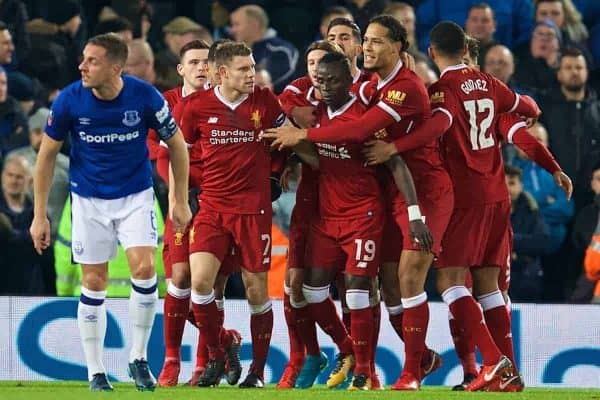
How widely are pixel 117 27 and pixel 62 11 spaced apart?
2.16ft

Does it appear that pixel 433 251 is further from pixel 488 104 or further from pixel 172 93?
pixel 172 93

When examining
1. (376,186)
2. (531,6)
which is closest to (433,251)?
(376,186)

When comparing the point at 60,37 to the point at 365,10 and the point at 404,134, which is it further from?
the point at 404,134

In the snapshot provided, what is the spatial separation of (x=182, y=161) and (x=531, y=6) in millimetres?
7779

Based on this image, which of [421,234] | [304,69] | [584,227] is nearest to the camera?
[421,234]

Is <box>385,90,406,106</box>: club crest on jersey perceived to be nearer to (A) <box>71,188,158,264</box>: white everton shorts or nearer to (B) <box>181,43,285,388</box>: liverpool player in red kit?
(B) <box>181,43,285,388</box>: liverpool player in red kit

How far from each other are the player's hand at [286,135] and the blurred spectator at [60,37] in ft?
18.4

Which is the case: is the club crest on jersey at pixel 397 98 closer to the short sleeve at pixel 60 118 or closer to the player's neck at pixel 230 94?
the player's neck at pixel 230 94

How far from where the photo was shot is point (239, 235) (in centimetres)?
1181

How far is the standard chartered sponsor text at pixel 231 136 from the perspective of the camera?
11.8 meters

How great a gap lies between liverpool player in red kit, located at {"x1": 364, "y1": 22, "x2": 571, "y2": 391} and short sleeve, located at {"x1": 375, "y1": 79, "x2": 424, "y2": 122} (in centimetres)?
17

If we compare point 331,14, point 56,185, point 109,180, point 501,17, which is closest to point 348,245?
point 109,180

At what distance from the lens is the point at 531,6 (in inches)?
706

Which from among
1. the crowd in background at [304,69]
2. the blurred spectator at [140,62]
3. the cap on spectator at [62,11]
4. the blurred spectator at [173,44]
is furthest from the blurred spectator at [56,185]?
the cap on spectator at [62,11]
